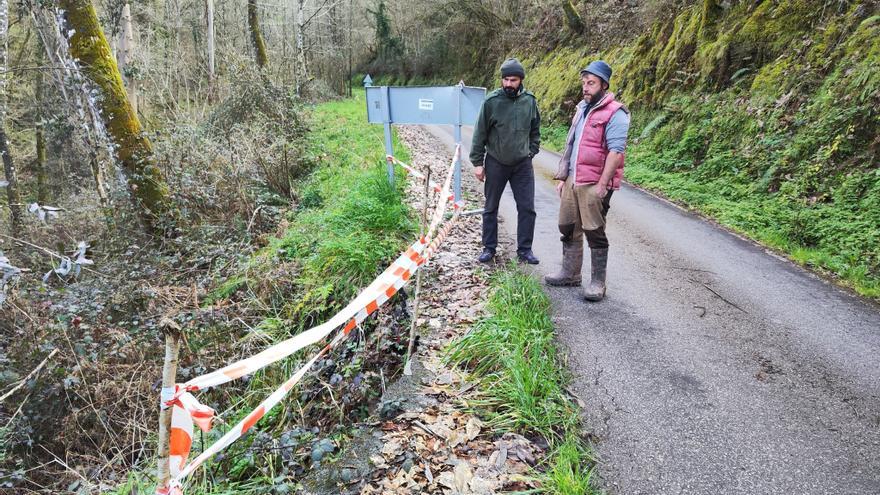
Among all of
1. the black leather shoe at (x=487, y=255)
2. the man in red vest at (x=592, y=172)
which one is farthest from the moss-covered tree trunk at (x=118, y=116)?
the man in red vest at (x=592, y=172)

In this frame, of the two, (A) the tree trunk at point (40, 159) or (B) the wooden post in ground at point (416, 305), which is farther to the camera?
(A) the tree trunk at point (40, 159)

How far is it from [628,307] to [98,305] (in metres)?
6.09

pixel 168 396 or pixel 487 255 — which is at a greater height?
pixel 168 396

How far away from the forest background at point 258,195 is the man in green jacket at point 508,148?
1326 mm

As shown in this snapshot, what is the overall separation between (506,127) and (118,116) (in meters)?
6.06

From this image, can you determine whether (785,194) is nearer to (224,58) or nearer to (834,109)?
(834,109)

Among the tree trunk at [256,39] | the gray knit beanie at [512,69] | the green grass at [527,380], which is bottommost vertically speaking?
the green grass at [527,380]

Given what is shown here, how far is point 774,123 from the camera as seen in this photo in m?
8.80

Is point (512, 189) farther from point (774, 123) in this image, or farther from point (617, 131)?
point (774, 123)

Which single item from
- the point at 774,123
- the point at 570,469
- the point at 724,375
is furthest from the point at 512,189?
the point at 774,123

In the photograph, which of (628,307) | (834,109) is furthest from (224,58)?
(834,109)

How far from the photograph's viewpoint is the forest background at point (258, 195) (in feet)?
14.9

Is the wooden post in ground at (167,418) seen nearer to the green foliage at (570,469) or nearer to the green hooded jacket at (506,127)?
the green foliage at (570,469)

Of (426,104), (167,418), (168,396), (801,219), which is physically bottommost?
(801,219)
